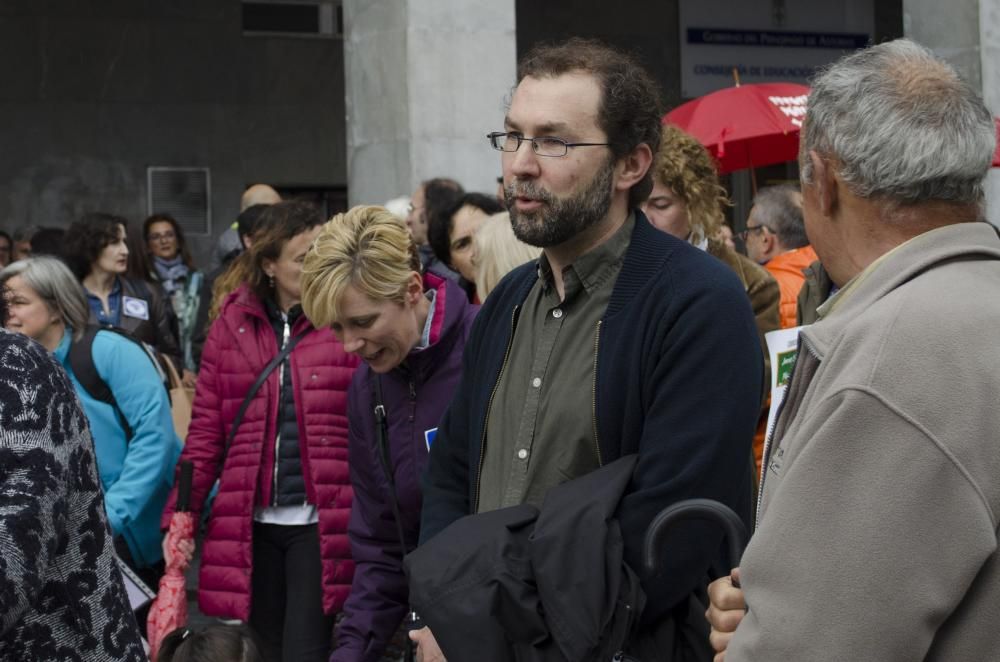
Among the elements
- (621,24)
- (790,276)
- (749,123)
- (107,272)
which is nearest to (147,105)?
(621,24)

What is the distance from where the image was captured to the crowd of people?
1843mm

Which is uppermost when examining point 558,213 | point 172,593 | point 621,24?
point 621,24

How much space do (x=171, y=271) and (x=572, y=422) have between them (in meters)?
8.26

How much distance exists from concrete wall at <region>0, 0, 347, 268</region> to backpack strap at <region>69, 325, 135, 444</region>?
9125 mm

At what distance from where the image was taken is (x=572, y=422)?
116 inches

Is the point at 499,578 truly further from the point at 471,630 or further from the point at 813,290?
the point at 813,290

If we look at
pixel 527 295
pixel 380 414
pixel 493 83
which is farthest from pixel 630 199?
pixel 493 83

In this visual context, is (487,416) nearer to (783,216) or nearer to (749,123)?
(783,216)

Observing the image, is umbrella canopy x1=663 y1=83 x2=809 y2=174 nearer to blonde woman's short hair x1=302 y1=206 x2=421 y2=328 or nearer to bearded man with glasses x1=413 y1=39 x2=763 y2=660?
blonde woman's short hair x1=302 y1=206 x2=421 y2=328

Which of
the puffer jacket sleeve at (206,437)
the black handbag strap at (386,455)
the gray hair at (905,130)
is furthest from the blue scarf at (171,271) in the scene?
the gray hair at (905,130)

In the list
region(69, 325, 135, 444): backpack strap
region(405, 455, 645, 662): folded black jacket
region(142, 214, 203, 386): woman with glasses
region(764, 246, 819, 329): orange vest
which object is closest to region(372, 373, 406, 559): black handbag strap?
region(405, 455, 645, 662): folded black jacket

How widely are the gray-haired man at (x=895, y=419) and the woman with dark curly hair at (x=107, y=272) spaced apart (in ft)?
22.8

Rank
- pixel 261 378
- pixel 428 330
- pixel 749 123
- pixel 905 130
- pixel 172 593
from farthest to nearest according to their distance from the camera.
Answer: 1. pixel 749 123
2. pixel 261 378
3. pixel 172 593
4. pixel 428 330
5. pixel 905 130

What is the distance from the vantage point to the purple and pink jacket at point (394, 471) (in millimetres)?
4191
